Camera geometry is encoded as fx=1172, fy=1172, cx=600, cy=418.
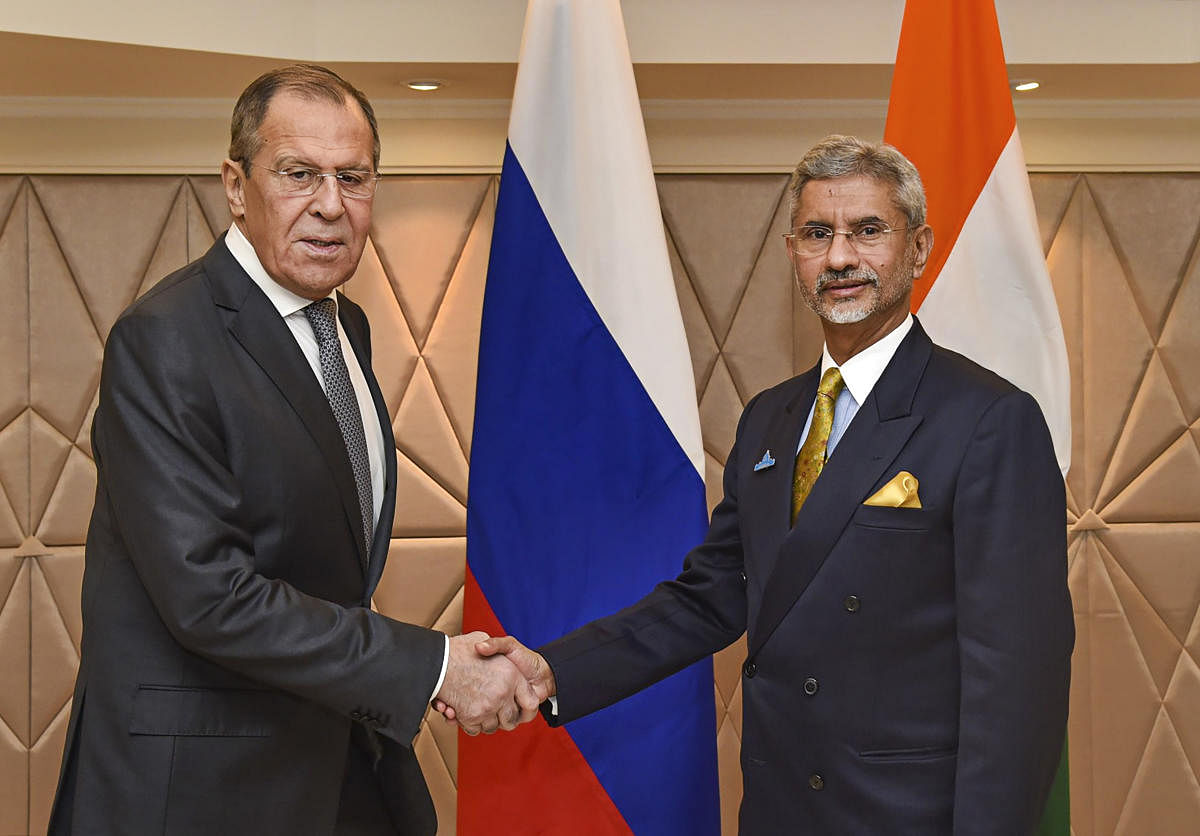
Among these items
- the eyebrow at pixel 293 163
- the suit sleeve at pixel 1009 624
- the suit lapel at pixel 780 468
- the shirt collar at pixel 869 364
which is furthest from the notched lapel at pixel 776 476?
the eyebrow at pixel 293 163

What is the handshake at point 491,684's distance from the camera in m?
2.07

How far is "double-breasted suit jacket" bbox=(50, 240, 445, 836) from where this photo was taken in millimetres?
1694

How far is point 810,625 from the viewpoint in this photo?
179cm

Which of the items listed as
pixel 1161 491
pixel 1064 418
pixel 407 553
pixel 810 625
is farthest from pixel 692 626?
pixel 1161 491

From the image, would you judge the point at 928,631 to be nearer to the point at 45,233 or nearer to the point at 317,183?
the point at 317,183

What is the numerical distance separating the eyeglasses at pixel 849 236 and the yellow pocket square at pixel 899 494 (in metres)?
0.40

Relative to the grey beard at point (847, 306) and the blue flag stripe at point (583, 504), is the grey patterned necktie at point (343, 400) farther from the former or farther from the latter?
the grey beard at point (847, 306)

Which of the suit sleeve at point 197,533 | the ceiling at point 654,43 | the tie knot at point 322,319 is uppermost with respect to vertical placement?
the ceiling at point 654,43

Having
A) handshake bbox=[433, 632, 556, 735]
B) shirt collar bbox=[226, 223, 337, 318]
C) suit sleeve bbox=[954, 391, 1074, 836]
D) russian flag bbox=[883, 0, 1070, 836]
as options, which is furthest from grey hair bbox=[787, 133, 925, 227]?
handshake bbox=[433, 632, 556, 735]

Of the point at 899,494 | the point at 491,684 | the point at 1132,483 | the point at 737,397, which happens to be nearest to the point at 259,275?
the point at 491,684

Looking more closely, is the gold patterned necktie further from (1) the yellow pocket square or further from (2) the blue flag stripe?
(2) the blue flag stripe

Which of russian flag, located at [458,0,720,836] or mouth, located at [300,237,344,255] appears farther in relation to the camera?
russian flag, located at [458,0,720,836]

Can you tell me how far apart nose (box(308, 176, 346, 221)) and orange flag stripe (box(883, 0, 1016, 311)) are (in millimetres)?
1304

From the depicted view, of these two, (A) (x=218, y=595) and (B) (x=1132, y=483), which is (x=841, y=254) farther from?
Answer: (B) (x=1132, y=483)
